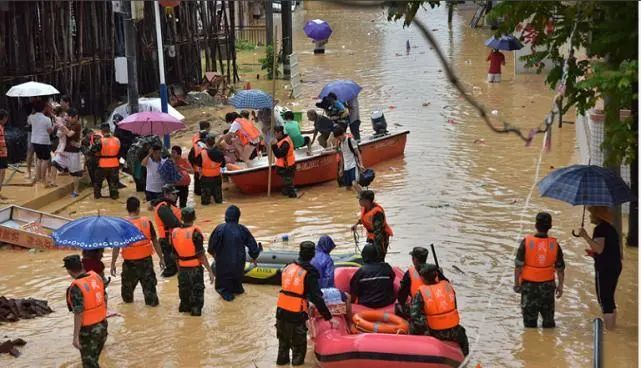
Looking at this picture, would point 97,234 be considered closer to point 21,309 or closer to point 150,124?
point 21,309

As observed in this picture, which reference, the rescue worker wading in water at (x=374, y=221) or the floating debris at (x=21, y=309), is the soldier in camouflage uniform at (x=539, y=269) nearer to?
the rescue worker wading in water at (x=374, y=221)

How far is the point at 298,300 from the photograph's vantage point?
10734 mm

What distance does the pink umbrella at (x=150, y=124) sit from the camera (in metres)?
18.0

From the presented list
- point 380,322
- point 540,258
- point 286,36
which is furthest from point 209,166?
point 286,36

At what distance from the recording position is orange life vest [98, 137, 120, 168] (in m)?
18.3

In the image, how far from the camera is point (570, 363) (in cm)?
1109

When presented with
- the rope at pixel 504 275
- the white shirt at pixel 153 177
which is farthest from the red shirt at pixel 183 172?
the rope at pixel 504 275

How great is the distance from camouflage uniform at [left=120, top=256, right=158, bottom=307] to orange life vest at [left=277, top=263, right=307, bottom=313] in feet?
8.82

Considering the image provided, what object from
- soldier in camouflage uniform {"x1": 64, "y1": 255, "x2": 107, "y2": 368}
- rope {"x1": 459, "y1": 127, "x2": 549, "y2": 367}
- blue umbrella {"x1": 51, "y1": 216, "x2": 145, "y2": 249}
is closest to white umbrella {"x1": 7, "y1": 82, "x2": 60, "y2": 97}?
blue umbrella {"x1": 51, "y1": 216, "x2": 145, "y2": 249}

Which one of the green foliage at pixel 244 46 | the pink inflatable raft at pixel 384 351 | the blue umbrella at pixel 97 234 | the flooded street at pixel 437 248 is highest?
the blue umbrella at pixel 97 234

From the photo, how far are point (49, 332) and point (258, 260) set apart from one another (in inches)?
118

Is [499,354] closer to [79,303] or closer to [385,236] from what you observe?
[385,236]

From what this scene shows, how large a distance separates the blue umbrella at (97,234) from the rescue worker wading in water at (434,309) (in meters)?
3.33

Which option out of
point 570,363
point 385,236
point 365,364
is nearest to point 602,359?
point 570,363
